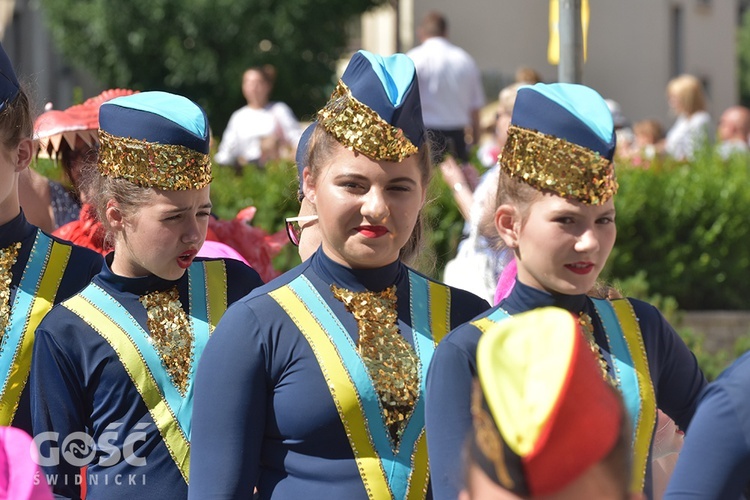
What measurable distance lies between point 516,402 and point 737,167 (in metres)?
8.80

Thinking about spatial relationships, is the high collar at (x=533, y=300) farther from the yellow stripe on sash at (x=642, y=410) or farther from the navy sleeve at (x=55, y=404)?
the navy sleeve at (x=55, y=404)

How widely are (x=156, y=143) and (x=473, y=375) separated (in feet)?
4.13

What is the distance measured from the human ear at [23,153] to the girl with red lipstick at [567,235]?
1.42 metres

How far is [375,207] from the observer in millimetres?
3029

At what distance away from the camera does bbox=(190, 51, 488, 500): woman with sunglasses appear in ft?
9.62

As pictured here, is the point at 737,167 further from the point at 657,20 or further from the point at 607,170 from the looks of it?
the point at 657,20

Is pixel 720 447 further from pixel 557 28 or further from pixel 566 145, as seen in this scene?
pixel 557 28

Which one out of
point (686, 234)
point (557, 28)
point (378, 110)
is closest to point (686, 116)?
point (686, 234)

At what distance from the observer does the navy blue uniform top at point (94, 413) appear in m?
3.32

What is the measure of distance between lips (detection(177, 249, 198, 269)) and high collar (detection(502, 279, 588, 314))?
945 mm

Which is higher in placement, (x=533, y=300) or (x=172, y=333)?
(x=533, y=300)

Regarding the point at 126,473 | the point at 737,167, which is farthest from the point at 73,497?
the point at 737,167

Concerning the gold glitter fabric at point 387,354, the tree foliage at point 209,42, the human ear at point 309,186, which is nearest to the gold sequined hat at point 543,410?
the gold glitter fabric at point 387,354

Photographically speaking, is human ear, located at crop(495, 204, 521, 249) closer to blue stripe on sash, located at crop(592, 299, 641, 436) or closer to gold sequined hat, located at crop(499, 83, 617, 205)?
gold sequined hat, located at crop(499, 83, 617, 205)
